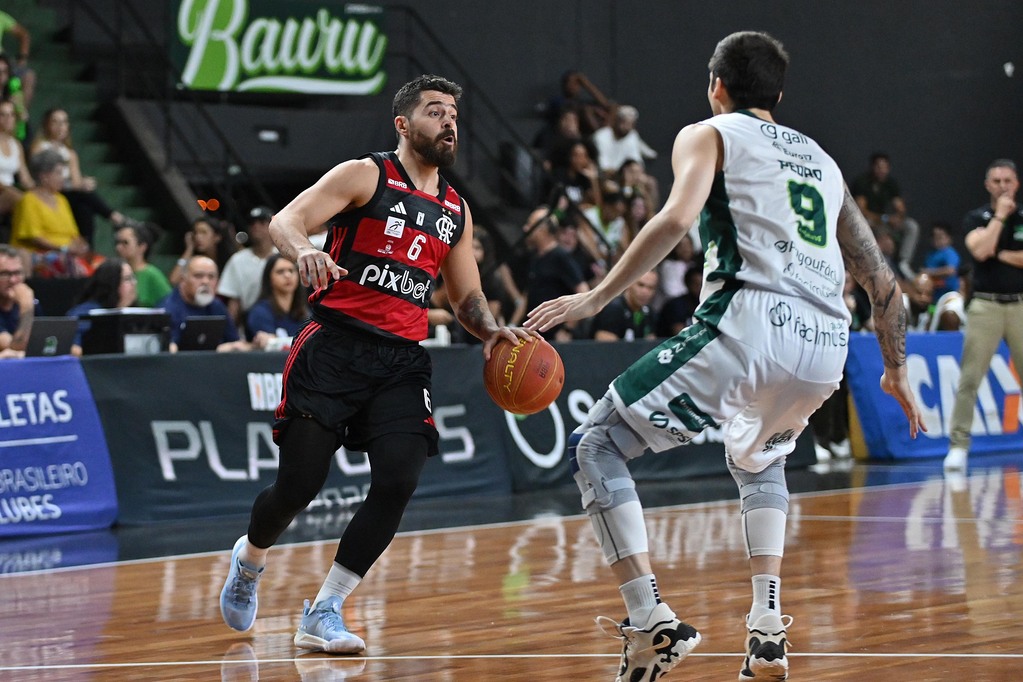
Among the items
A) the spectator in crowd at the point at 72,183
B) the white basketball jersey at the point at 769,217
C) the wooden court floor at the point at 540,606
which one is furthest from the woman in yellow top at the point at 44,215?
the white basketball jersey at the point at 769,217

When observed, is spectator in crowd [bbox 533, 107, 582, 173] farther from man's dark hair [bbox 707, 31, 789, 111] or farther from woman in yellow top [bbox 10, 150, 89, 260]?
man's dark hair [bbox 707, 31, 789, 111]

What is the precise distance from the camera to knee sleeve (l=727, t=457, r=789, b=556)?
4523mm

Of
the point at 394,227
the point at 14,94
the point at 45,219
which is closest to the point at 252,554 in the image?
the point at 394,227

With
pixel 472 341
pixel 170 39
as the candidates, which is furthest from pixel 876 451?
pixel 170 39

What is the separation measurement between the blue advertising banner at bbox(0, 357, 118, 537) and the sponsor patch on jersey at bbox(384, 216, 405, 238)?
4201 mm

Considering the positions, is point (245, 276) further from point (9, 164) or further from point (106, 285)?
point (9, 164)

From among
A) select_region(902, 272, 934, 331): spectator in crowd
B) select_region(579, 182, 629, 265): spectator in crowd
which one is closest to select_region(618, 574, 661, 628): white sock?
select_region(579, 182, 629, 265): spectator in crowd

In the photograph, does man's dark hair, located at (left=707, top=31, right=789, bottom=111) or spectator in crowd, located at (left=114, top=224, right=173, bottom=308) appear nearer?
man's dark hair, located at (left=707, top=31, right=789, bottom=111)

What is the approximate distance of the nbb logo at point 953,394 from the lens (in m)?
12.9

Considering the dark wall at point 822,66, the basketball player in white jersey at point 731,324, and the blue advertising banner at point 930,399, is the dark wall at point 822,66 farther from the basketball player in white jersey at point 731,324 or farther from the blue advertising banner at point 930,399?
the basketball player in white jersey at point 731,324

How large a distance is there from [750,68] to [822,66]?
55.5ft

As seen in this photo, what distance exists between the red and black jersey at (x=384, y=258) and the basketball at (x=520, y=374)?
0.34 metres

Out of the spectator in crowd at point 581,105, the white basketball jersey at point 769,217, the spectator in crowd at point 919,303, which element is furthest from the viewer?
the spectator in crowd at point 581,105

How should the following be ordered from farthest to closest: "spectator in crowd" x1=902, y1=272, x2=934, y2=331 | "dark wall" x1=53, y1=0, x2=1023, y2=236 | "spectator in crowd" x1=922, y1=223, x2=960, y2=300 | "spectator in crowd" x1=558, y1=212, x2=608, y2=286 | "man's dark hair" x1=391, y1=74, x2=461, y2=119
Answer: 1. "dark wall" x1=53, y1=0, x2=1023, y2=236
2. "spectator in crowd" x1=922, y1=223, x2=960, y2=300
3. "spectator in crowd" x1=902, y1=272, x2=934, y2=331
4. "spectator in crowd" x1=558, y1=212, x2=608, y2=286
5. "man's dark hair" x1=391, y1=74, x2=461, y2=119
